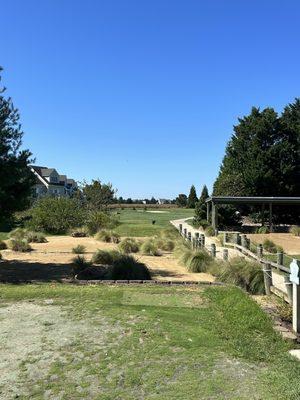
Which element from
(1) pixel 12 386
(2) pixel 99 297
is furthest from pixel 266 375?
(2) pixel 99 297

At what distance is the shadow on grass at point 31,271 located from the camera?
45.6 ft

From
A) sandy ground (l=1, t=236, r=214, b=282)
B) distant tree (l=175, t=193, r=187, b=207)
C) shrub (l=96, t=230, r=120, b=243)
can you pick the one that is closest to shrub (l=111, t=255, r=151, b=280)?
sandy ground (l=1, t=236, r=214, b=282)

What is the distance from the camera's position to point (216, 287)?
11492 millimetres

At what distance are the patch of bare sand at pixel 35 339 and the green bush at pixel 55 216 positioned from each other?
2603cm

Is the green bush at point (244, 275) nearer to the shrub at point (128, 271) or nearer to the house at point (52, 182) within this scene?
the shrub at point (128, 271)

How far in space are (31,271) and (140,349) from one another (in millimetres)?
9489

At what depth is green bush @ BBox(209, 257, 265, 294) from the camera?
11.6 metres

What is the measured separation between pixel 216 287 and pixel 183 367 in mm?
5689

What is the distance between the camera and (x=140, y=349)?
6578mm

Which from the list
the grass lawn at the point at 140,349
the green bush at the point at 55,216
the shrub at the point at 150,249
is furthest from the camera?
the green bush at the point at 55,216

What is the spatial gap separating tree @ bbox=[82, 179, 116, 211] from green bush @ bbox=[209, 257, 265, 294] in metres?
30.1

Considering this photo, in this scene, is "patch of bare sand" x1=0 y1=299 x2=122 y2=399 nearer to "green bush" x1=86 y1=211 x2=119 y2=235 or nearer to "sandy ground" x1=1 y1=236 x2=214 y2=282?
"sandy ground" x1=1 y1=236 x2=214 y2=282

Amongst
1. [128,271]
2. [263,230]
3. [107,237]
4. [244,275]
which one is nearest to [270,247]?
[107,237]

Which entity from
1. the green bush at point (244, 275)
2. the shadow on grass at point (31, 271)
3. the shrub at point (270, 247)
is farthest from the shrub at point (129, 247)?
the green bush at point (244, 275)
